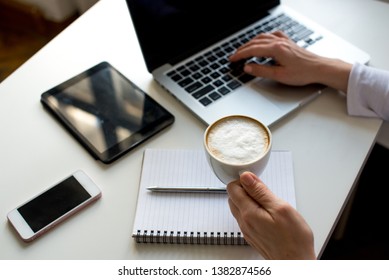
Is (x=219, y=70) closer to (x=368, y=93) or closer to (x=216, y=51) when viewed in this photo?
(x=216, y=51)

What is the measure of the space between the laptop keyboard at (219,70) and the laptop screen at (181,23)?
0.03m

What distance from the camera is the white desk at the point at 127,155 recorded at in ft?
2.19

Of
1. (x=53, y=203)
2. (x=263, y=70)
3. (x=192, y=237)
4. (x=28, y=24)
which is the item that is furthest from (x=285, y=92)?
(x=28, y=24)

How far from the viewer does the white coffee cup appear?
62 centimetres

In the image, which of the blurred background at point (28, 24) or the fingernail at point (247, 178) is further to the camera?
the blurred background at point (28, 24)

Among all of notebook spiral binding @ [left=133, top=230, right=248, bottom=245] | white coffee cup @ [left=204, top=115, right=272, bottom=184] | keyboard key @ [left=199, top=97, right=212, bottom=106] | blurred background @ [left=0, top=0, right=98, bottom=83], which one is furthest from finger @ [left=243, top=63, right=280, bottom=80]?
blurred background @ [left=0, top=0, right=98, bottom=83]

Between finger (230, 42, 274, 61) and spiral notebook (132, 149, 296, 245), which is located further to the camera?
finger (230, 42, 274, 61)

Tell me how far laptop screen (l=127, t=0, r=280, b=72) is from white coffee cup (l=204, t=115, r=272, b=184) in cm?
27

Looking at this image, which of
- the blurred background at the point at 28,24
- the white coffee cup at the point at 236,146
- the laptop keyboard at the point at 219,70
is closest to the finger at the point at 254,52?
the laptop keyboard at the point at 219,70

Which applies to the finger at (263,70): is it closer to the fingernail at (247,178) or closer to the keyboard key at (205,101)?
the keyboard key at (205,101)

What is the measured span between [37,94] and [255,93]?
43cm

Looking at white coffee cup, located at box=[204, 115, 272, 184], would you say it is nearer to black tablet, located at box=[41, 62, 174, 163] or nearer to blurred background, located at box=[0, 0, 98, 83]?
black tablet, located at box=[41, 62, 174, 163]

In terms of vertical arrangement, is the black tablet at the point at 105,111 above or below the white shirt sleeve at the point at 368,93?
above
